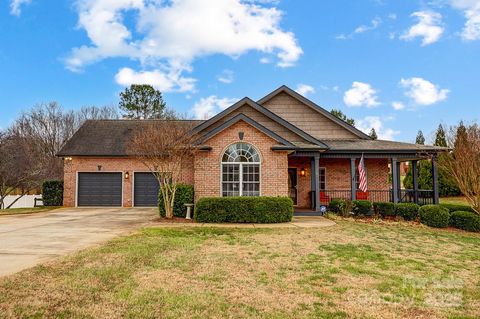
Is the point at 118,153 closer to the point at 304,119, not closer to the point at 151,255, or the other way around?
the point at 304,119

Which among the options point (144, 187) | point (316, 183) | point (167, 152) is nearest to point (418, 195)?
point (316, 183)

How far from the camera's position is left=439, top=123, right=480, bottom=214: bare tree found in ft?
41.5

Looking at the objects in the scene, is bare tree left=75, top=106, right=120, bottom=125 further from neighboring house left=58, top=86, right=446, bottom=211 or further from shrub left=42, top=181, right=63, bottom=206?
shrub left=42, top=181, right=63, bottom=206

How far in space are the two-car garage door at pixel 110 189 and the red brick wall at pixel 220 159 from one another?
8.08 m

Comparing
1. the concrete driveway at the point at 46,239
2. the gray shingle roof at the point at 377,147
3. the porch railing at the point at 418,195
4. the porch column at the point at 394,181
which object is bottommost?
the concrete driveway at the point at 46,239

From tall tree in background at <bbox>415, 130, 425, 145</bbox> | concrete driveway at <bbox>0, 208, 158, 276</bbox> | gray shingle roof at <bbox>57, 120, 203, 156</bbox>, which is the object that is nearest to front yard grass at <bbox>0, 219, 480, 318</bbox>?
concrete driveway at <bbox>0, 208, 158, 276</bbox>

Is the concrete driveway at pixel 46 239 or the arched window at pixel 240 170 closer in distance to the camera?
the concrete driveway at pixel 46 239

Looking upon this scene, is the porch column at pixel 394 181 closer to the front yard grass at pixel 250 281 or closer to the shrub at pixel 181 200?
the front yard grass at pixel 250 281

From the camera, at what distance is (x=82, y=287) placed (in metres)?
4.77

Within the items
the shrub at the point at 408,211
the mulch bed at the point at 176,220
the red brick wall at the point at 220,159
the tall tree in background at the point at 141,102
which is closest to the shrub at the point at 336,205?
the shrub at the point at 408,211

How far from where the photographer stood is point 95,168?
2038 centimetres

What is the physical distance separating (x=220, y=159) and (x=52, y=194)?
43.8 feet

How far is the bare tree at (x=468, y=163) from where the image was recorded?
12.7m

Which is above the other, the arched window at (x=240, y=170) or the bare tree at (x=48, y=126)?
the bare tree at (x=48, y=126)
